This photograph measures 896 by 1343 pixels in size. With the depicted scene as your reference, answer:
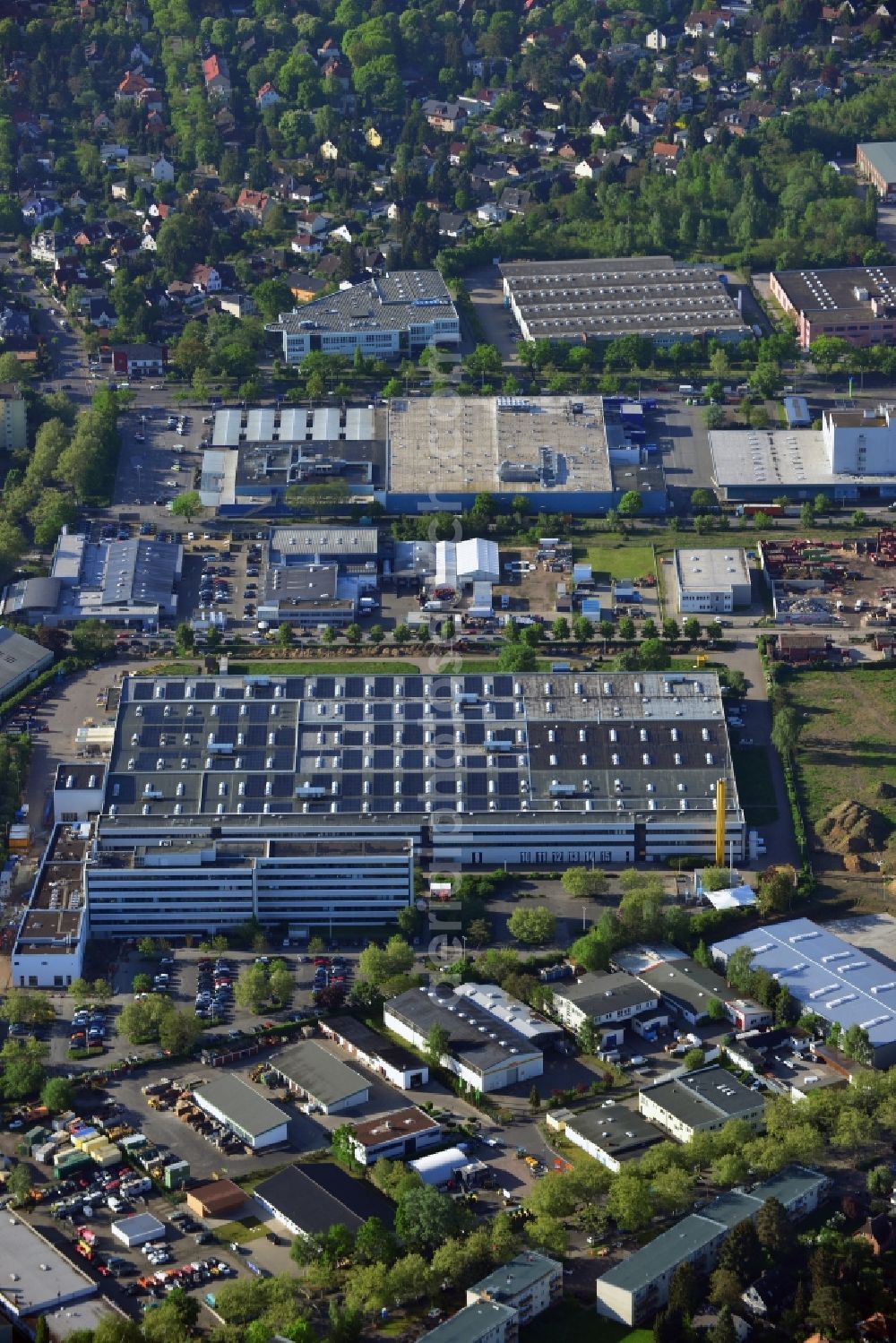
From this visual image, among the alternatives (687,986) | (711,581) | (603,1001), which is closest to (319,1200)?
(603,1001)

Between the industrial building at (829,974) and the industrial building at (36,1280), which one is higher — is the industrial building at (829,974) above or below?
above

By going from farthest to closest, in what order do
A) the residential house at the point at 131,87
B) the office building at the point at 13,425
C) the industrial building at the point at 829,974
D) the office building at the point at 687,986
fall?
the residential house at the point at 131,87, the office building at the point at 13,425, the office building at the point at 687,986, the industrial building at the point at 829,974

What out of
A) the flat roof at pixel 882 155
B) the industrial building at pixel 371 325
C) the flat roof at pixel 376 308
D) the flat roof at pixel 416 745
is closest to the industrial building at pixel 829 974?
the flat roof at pixel 416 745

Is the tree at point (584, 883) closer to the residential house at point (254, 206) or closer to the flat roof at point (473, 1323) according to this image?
the flat roof at point (473, 1323)

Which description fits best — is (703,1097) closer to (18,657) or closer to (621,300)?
(18,657)

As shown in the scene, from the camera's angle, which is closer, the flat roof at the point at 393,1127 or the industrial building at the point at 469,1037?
the flat roof at the point at 393,1127

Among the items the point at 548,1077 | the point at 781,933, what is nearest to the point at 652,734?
the point at 781,933

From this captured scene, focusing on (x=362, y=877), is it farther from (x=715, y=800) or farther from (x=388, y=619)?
(x=388, y=619)

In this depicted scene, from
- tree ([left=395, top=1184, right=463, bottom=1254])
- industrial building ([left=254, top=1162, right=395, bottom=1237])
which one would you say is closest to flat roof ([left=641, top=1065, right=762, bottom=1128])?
tree ([left=395, top=1184, right=463, bottom=1254])
